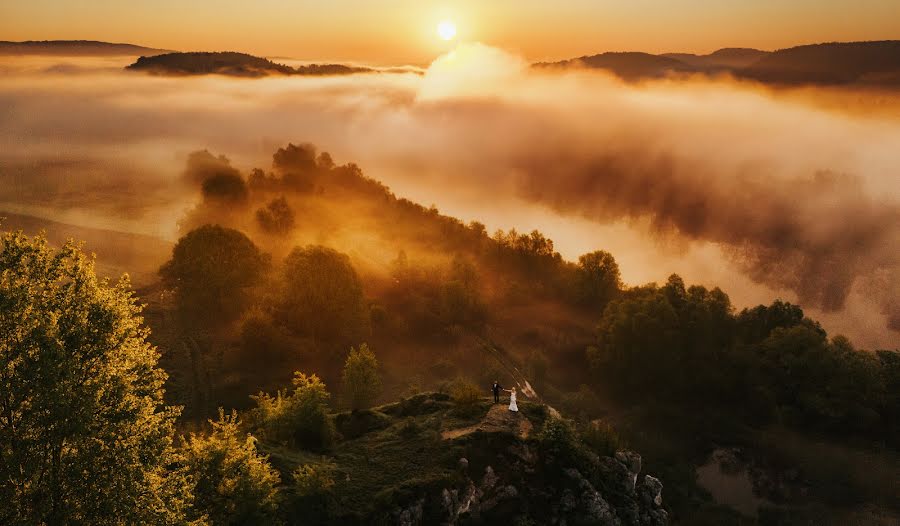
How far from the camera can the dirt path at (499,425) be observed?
47156 mm

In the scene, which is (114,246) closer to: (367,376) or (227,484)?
(367,376)

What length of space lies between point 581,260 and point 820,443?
5801 centimetres

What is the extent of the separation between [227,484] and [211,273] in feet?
211

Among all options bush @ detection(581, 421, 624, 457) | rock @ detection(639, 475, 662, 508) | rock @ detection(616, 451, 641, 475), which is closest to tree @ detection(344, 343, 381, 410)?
bush @ detection(581, 421, 624, 457)

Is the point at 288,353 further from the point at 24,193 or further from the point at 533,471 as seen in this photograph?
the point at 24,193

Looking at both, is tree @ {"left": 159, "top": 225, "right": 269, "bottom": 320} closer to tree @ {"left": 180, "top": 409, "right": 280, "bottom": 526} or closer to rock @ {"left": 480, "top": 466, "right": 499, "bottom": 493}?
tree @ {"left": 180, "top": 409, "right": 280, "bottom": 526}

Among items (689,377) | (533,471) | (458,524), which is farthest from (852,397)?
(458,524)

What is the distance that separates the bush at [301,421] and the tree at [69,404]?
21.3 m

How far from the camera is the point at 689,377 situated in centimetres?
10056

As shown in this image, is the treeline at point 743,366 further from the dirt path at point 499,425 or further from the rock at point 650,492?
the dirt path at point 499,425

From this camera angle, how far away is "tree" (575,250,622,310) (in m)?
126

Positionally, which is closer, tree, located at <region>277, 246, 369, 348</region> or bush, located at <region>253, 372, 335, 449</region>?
bush, located at <region>253, 372, 335, 449</region>

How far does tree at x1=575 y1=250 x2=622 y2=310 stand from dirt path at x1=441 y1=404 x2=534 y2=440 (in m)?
80.3

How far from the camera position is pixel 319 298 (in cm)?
8738
